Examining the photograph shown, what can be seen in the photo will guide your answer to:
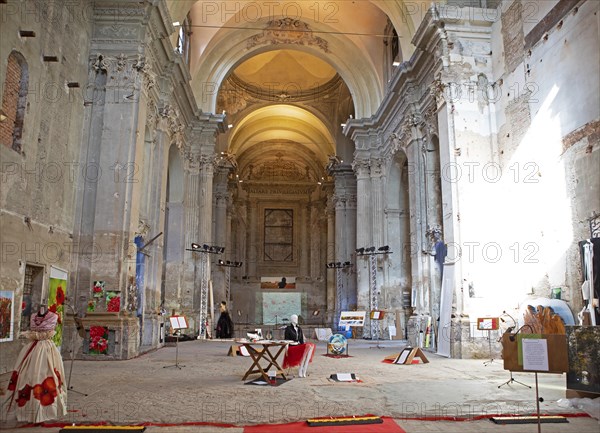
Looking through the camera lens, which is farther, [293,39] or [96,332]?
[293,39]

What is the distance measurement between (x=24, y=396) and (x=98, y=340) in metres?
6.24

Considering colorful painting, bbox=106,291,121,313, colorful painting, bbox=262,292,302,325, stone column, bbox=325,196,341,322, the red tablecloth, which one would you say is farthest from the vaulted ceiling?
the red tablecloth

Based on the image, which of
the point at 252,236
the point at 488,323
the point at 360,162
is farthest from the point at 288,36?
the point at 252,236

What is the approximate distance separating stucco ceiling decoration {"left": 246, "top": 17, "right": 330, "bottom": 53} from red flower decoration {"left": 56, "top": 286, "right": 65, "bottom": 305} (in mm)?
15090

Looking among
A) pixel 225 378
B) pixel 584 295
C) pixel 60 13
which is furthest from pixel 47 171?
pixel 584 295

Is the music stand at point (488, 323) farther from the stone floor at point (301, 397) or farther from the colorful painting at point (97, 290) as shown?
the colorful painting at point (97, 290)

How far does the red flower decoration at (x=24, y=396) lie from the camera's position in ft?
17.7

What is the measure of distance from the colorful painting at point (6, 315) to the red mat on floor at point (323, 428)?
17.6 ft

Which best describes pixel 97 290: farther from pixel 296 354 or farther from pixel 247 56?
pixel 247 56

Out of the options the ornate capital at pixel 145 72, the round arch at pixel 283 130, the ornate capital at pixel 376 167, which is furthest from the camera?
the round arch at pixel 283 130

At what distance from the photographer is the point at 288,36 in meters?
23.0

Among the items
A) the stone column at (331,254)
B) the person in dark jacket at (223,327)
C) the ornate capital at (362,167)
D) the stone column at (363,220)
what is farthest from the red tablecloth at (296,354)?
the stone column at (331,254)

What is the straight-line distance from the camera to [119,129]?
12.3 meters

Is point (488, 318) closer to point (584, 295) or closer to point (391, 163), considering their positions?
point (584, 295)
